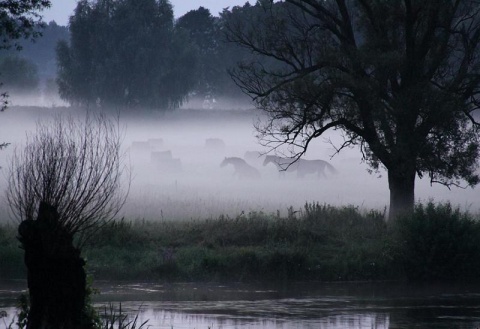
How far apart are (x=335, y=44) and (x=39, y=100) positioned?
84.5 metres

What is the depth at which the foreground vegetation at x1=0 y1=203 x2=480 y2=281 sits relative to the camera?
2477 centimetres

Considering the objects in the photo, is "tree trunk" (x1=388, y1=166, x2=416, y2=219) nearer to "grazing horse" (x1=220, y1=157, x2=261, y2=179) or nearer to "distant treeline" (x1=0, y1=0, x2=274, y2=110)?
"grazing horse" (x1=220, y1=157, x2=261, y2=179)

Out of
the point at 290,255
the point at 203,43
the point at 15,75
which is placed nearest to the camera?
the point at 290,255

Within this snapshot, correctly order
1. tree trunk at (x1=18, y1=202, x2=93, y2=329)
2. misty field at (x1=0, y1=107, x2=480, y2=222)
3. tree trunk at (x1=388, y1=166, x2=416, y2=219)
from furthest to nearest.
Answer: misty field at (x1=0, y1=107, x2=480, y2=222), tree trunk at (x1=388, y1=166, x2=416, y2=219), tree trunk at (x1=18, y1=202, x2=93, y2=329)

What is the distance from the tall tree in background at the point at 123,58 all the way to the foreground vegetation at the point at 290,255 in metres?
65.1

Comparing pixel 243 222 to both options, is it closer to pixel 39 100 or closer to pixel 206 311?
pixel 206 311

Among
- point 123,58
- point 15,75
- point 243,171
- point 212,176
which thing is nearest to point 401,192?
point 243,171

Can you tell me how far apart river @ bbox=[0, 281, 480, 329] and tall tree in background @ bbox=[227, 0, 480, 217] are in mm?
5908

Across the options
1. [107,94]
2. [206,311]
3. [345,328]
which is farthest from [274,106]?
[107,94]

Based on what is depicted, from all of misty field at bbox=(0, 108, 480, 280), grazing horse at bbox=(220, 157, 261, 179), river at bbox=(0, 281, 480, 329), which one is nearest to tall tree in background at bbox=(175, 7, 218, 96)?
grazing horse at bbox=(220, 157, 261, 179)

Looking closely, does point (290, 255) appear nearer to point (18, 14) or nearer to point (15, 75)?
point (18, 14)

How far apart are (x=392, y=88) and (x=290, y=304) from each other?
11.5m

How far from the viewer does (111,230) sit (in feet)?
87.9

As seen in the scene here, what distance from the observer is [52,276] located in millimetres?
12336
